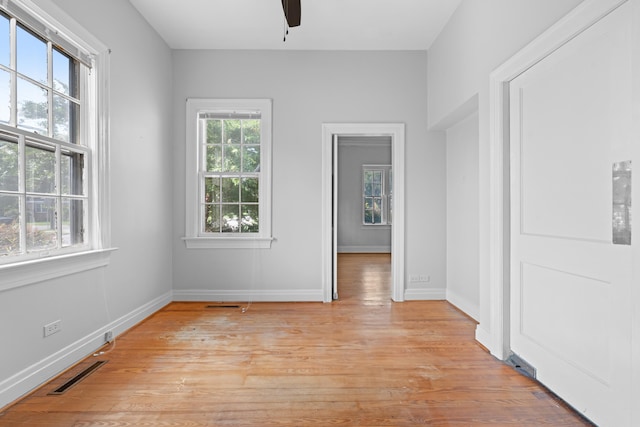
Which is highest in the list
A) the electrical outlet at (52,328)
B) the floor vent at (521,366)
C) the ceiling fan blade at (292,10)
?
the ceiling fan blade at (292,10)

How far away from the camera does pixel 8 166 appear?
205 cm

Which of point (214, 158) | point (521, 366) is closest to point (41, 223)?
point (214, 158)

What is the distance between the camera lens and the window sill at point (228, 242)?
4.17 metres

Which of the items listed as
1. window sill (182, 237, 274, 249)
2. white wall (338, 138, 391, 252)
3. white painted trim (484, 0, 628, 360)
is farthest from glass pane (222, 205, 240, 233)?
white wall (338, 138, 391, 252)

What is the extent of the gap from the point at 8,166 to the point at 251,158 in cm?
244

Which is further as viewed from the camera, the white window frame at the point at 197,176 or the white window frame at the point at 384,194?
the white window frame at the point at 384,194

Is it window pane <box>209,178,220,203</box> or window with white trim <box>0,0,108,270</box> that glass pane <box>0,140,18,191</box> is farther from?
window pane <box>209,178,220,203</box>

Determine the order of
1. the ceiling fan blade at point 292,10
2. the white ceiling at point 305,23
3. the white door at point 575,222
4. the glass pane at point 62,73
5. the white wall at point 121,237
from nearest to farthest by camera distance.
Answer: the white door at point 575,222 → the white wall at point 121,237 → the glass pane at point 62,73 → the ceiling fan blade at point 292,10 → the white ceiling at point 305,23

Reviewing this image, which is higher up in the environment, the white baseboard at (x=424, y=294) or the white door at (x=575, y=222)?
the white door at (x=575, y=222)

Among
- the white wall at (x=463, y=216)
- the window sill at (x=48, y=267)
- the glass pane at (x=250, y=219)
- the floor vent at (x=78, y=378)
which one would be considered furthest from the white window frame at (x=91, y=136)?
the white wall at (x=463, y=216)

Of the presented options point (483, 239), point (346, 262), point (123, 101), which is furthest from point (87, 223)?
point (346, 262)

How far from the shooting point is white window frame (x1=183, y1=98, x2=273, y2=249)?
4.17m

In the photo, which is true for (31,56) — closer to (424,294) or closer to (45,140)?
(45,140)

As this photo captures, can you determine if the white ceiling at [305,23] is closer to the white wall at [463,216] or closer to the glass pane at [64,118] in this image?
the white wall at [463,216]
